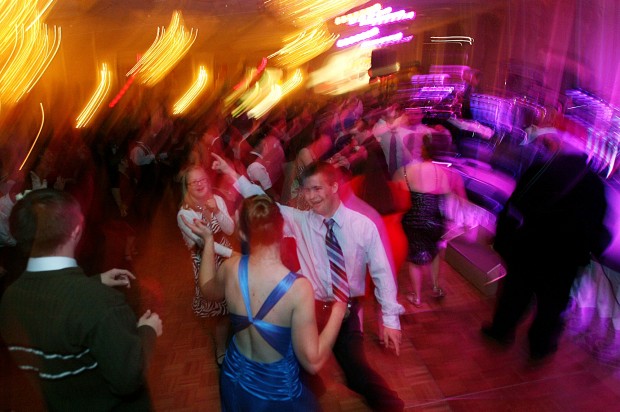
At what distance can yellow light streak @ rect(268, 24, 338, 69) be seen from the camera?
1276 centimetres

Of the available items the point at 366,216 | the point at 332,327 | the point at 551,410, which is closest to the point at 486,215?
the point at 551,410

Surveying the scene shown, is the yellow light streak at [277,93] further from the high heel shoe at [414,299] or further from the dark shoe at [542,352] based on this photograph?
the dark shoe at [542,352]

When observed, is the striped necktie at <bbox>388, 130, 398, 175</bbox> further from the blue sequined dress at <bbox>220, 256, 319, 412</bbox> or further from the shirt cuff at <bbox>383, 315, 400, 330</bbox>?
the blue sequined dress at <bbox>220, 256, 319, 412</bbox>

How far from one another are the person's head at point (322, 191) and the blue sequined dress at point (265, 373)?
694 millimetres

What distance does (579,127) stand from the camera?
135 inches

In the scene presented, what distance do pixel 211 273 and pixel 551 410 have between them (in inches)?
90.8

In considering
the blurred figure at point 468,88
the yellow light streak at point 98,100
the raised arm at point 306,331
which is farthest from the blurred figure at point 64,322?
the yellow light streak at point 98,100

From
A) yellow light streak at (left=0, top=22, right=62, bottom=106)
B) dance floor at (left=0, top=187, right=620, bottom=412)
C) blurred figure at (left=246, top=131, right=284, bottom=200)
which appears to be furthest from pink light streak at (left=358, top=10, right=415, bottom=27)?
dance floor at (left=0, top=187, right=620, bottom=412)

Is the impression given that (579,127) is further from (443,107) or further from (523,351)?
(443,107)

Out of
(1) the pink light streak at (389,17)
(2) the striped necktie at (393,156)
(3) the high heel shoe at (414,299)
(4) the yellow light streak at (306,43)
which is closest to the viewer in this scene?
(3) the high heel shoe at (414,299)

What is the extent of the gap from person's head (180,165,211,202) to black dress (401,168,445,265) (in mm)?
1661

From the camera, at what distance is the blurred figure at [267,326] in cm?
152

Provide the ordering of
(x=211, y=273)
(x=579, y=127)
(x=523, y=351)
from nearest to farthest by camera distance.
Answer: (x=211, y=273), (x=523, y=351), (x=579, y=127)

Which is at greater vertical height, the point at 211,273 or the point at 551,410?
the point at 211,273
